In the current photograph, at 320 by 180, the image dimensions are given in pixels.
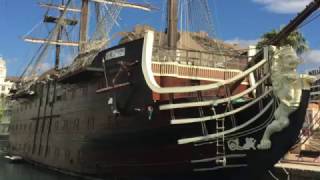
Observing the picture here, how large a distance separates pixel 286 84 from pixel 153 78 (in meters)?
4.86

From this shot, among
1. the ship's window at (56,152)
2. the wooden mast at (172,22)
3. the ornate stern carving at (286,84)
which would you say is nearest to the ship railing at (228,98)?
the ornate stern carving at (286,84)

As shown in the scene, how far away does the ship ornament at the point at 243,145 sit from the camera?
50.9ft

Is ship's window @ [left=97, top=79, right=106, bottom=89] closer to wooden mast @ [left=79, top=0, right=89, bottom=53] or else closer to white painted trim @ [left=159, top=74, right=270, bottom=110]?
white painted trim @ [left=159, top=74, right=270, bottom=110]

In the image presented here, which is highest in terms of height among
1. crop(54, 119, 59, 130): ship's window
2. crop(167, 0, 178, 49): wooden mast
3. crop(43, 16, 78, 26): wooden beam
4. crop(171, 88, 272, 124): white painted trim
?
crop(43, 16, 78, 26): wooden beam

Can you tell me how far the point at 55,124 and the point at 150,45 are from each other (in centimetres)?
1199

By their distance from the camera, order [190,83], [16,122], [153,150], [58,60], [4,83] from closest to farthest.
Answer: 1. [153,150]
2. [190,83]
3. [16,122]
4. [58,60]
5. [4,83]

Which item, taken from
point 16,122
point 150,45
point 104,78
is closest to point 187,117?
point 150,45

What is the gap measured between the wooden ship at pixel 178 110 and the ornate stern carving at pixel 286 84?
0.11 ft

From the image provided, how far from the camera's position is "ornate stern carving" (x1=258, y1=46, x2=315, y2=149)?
1452 cm

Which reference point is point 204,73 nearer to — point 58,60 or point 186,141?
point 186,141

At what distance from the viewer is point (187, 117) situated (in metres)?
16.0

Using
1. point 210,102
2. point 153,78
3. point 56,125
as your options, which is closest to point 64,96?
point 56,125

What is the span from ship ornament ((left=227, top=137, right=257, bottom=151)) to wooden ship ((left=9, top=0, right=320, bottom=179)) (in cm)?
3

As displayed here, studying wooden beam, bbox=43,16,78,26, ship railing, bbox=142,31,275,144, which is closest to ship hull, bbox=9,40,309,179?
ship railing, bbox=142,31,275,144
